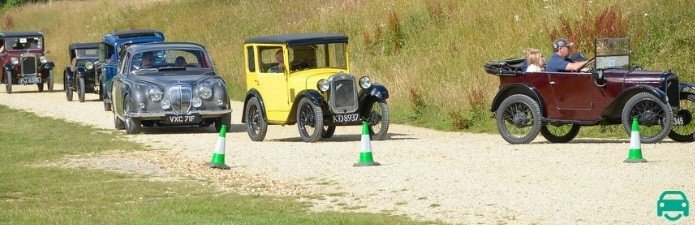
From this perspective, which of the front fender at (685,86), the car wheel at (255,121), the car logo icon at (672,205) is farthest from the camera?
the car wheel at (255,121)

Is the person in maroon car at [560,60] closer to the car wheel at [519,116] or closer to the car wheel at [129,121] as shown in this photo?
the car wheel at [519,116]

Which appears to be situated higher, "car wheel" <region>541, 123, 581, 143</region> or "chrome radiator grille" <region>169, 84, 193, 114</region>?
"chrome radiator grille" <region>169, 84, 193, 114</region>

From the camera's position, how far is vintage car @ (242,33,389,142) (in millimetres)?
22844

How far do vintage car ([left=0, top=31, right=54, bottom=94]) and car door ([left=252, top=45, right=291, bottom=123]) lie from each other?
20.2 meters

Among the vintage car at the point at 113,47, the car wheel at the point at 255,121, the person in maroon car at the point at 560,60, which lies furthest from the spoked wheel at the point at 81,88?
the person in maroon car at the point at 560,60

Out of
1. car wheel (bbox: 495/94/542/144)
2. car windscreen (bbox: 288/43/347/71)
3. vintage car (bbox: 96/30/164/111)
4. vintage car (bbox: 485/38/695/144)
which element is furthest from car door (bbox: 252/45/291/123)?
vintage car (bbox: 96/30/164/111)

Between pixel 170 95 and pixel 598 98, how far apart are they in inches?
320

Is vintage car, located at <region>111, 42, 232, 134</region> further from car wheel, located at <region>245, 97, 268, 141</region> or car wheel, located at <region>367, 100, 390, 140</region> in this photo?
car wheel, located at <region>367, 100, 390, 140</region>

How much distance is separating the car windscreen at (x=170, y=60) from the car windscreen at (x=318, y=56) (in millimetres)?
3666

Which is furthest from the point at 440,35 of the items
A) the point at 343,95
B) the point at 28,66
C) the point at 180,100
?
the point at 28,66

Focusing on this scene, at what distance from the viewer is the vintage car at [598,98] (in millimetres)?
19984

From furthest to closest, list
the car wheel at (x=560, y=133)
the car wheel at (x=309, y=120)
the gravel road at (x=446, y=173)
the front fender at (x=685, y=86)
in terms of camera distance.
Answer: the car wheel at (x=309, y=120)
the car wheel at (x=560, y=133)
the front fender at (x=685, y=86)
the gravel road at (x=446, y=173)

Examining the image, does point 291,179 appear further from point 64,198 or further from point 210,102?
point 210,102

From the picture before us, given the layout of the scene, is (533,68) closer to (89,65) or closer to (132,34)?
(132,34)
